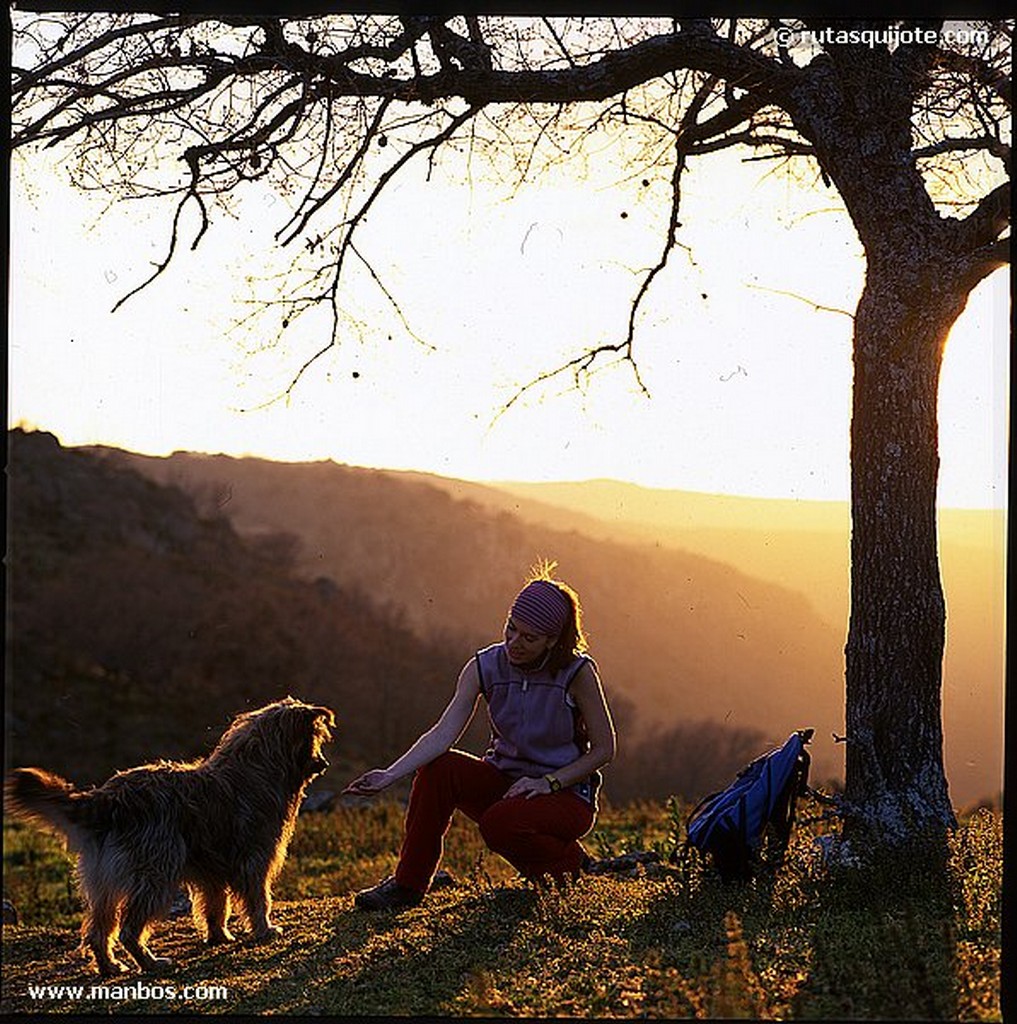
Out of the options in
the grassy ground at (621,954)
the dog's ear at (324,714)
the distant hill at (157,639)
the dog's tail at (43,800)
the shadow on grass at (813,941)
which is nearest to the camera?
the shadow on grass at (813,941)

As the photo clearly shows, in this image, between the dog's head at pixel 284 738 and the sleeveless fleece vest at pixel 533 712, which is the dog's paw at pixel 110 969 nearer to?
the dog's head at pixel 284 738

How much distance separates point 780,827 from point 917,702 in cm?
108

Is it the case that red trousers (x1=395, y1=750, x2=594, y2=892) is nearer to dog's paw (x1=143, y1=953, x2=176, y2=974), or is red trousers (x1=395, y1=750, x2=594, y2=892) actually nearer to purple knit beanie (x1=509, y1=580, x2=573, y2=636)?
purple knit beanie (x1=509, y1=580, x2=573, y2=636)

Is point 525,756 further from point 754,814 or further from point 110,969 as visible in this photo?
point 110,969

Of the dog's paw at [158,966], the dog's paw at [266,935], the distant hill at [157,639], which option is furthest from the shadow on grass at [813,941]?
the distant hill at [157,639]

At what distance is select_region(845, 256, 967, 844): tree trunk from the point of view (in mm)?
6898

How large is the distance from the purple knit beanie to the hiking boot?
1.45 m

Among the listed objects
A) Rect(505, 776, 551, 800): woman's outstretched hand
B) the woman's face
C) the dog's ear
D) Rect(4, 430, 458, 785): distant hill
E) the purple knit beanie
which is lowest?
Rect(4, 430, 458, 785): distant hill

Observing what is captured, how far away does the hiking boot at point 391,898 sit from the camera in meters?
6.54

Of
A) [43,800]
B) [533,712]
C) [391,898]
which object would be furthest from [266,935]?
[533,712]

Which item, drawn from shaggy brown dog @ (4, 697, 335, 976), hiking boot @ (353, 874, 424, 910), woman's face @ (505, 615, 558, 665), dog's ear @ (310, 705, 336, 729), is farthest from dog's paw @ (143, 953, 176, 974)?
woman's face @ (505, 615, 558, 665)

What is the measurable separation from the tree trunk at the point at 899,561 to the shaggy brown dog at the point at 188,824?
9.00 ft

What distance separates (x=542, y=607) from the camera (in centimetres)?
618

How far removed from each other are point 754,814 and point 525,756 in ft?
3.55
